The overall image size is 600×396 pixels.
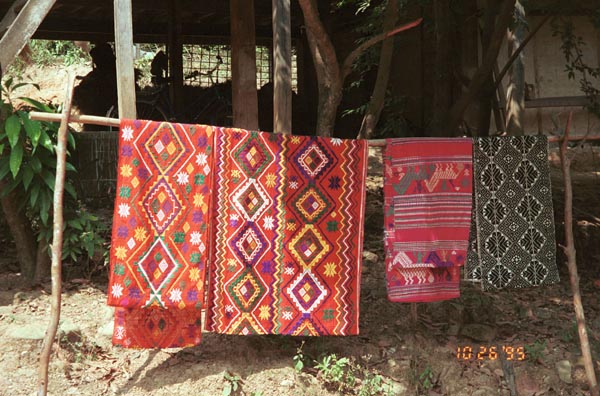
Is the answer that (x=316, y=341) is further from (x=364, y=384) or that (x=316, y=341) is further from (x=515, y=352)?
(x=515, y=352)

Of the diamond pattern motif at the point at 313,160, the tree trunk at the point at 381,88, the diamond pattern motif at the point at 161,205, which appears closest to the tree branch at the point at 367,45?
the tree trunk at the point at 381,88

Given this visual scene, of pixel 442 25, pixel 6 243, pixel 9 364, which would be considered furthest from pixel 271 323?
pixel 442 25

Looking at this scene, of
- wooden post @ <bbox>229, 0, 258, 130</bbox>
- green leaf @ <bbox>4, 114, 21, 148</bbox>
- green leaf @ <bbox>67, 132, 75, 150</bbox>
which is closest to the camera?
green leaf @ <bbox>4, 114, 21, 148</bbox>

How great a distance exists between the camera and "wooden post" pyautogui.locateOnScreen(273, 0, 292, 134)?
194 inches

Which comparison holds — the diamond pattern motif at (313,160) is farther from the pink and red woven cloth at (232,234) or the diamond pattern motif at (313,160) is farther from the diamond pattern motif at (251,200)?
the diamond pattern motif at (251,200)

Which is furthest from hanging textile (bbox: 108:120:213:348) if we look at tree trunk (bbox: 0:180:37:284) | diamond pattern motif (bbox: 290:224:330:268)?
tree trunk (bbox: 0:180:37:284)

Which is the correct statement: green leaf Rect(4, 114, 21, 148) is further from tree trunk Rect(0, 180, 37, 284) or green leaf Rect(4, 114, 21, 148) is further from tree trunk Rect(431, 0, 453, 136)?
tree trunk Rect(431, 0, 453, 136)

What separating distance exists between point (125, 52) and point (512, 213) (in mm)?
2771

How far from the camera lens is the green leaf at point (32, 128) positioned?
5305 millimetres

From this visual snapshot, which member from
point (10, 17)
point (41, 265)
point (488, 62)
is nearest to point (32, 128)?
point (10, 17)

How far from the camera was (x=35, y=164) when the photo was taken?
215 inches

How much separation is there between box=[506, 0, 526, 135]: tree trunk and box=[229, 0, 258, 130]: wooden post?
87.9 inches

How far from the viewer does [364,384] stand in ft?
17.2

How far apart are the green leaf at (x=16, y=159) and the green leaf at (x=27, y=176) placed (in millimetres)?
91
